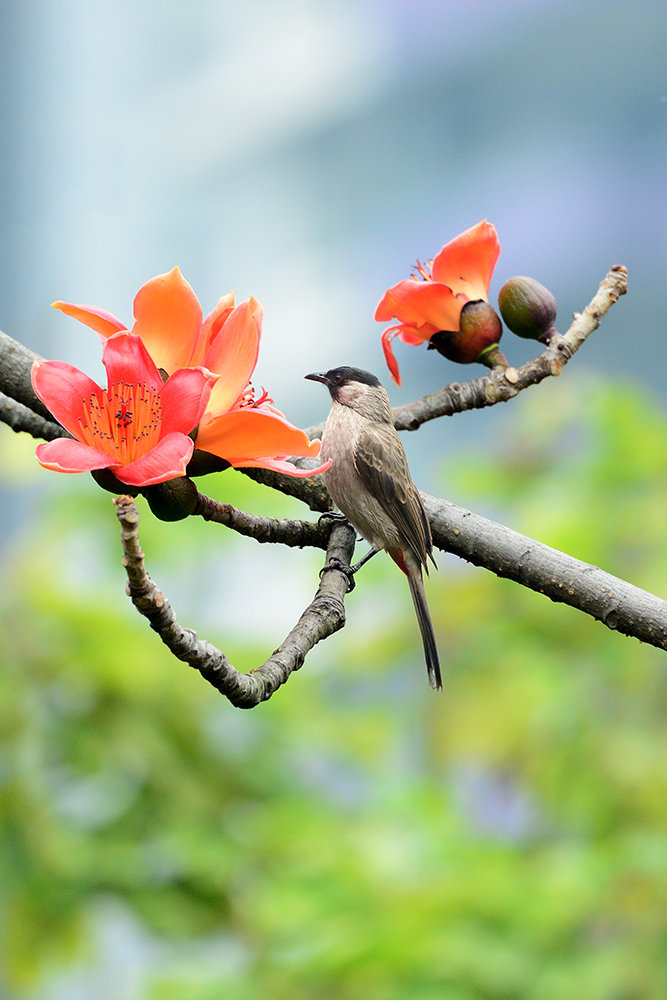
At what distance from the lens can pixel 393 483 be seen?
2.25 ft

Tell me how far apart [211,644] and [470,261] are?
0.40m

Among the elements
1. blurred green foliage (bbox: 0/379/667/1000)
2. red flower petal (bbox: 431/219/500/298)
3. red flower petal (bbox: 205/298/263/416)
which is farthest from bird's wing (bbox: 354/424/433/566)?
blurred green foliage (bbox: 0/379/667/1000)

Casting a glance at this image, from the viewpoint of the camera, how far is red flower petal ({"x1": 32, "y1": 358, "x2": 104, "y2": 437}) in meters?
0.47

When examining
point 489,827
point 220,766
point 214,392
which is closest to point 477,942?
point 489,827

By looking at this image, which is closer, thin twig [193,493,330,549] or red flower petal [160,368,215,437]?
red flower petal [160,368,215,437]

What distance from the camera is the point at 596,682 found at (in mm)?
2213

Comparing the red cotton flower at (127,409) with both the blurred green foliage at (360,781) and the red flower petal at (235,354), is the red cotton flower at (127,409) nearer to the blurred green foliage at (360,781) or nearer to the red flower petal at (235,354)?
the red flower petal at (235,354)

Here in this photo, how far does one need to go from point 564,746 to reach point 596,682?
179 mm

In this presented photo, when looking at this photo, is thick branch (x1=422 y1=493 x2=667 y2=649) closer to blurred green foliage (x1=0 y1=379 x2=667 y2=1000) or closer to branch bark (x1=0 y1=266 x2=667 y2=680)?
branch bark (x1=0 y1=266 x2=667 y2=680)

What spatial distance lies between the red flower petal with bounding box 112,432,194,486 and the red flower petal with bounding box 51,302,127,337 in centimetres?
7

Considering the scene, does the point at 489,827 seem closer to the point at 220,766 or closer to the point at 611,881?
the point at 611,881

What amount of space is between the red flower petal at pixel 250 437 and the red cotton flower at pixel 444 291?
0.74 ft

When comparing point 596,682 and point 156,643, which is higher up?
point 596,682

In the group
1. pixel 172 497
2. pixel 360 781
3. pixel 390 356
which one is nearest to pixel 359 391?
pixel 390 356
